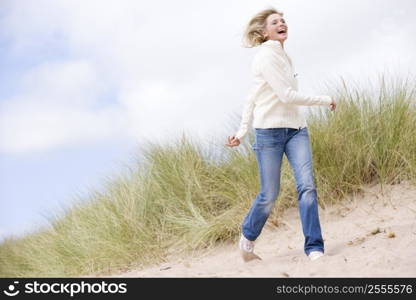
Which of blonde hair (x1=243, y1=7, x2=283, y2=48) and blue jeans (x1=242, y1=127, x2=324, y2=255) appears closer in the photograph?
blue jeans (x1=242, y1=127, x2=324, y2=255)

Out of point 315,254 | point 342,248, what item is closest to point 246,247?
point 315,254

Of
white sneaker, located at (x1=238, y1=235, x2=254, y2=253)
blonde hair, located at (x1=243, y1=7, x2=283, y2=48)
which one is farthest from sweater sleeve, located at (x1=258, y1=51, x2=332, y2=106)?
white sneaker, located at (x1=238, y1=235, x2=254, y2=253)

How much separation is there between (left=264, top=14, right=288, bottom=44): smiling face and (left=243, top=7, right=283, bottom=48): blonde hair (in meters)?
0.10

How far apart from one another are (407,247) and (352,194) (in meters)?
1.53

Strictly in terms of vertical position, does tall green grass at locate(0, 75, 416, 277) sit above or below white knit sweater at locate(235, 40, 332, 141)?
below

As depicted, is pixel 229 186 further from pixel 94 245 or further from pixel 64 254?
pixel 64 254

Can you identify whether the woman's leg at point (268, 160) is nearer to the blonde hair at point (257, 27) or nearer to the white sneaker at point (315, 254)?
the white sneaker at point (315, 254)

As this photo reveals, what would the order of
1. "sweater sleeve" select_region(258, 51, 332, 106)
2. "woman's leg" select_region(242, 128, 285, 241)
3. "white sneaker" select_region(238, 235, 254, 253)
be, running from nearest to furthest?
"sweater sleeve" select_region(258, 51, 332, 106) < "woman's leg" select_region(242, 128, 285, 241) < "white sneaker" select_region(238, 235, 254, 253)

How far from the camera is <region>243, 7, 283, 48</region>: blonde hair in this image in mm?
4797

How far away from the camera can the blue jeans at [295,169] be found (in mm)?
4457

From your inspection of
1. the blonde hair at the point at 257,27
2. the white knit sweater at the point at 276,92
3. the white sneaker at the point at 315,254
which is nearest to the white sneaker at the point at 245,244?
the white sneaker at the point at 315,254

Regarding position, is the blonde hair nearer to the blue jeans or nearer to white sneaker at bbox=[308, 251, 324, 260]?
the blue jeans

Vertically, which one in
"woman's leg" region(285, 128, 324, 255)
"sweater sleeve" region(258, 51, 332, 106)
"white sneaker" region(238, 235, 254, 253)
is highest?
"sweater sleeve" region(258, 51, 332, 106)

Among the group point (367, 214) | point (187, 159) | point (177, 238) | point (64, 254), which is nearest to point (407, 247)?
point (367, 214)
